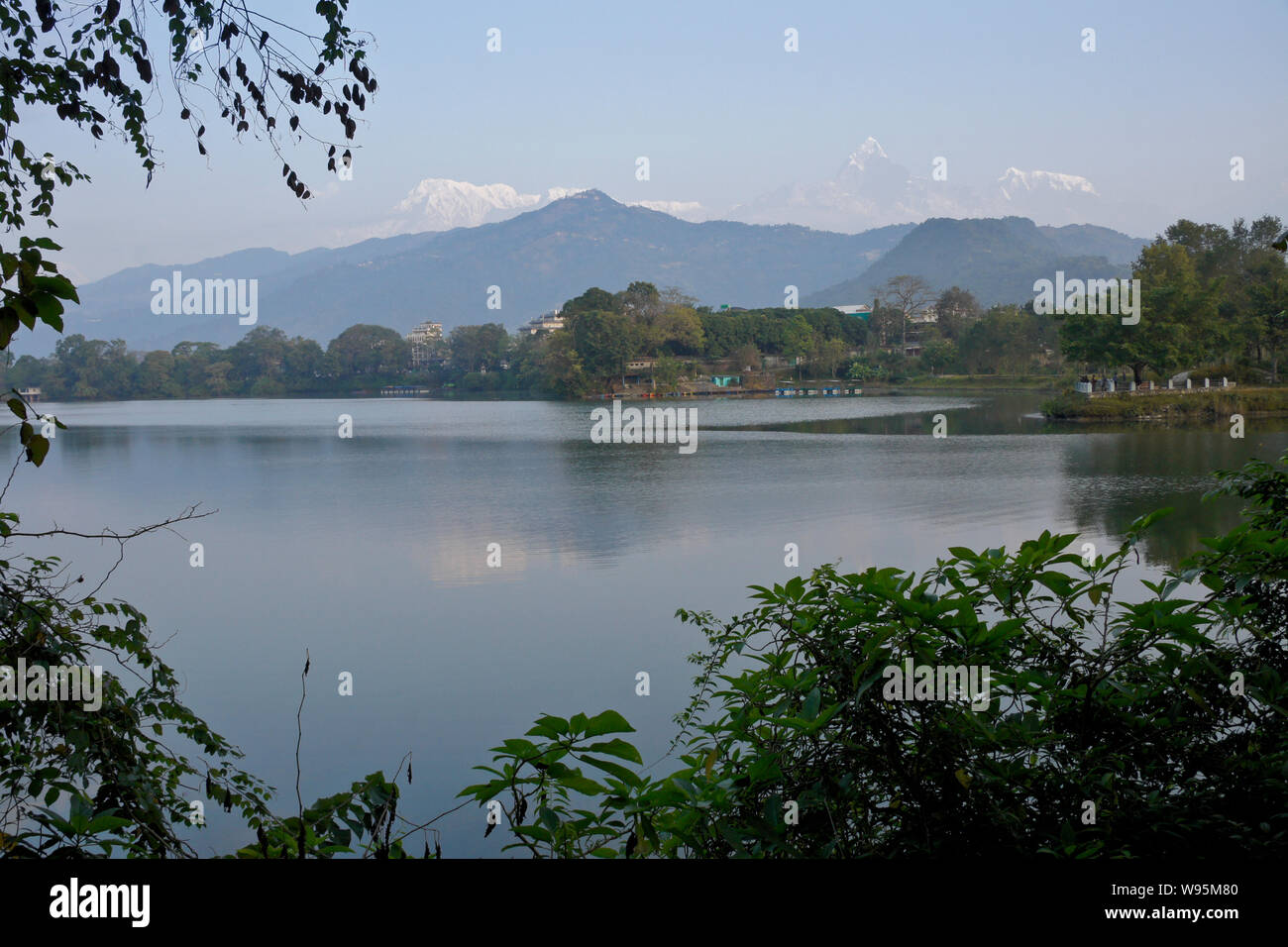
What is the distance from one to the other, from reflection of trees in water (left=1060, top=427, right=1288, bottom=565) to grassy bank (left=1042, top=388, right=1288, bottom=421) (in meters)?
2.50

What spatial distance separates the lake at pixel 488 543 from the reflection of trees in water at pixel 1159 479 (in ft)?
0.27

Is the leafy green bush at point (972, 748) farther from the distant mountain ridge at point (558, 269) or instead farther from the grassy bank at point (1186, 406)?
the distant mountain ridge at point (558, 269)

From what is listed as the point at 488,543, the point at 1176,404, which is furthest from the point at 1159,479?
the point at 1176,404

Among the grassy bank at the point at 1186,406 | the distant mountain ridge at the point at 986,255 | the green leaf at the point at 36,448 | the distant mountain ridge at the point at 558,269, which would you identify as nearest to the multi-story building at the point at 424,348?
the distant mountain ridge at the point at 558,269

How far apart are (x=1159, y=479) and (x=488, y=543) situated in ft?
35.2

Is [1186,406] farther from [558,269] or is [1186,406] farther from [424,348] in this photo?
[558,269]

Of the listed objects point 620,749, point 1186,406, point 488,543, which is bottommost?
point 488,543

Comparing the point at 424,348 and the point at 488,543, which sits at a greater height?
the point at 424,348

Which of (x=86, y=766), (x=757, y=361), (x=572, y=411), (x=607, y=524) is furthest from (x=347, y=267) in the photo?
(x=86, y=766)

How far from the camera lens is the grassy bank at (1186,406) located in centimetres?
2650

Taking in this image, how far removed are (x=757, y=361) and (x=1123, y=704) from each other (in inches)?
2442

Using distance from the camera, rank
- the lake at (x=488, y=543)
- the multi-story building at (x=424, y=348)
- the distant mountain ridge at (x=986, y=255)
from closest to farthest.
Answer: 1. the lake at (x=488, y=543)
2. the multi-story building at (x=424, y=348)
3. the distant mountain ridge at (x=986, y=255)

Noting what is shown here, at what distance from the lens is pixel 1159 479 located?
48.8ft

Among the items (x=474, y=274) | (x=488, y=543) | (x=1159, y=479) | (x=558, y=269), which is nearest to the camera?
(x=488, y=543)
